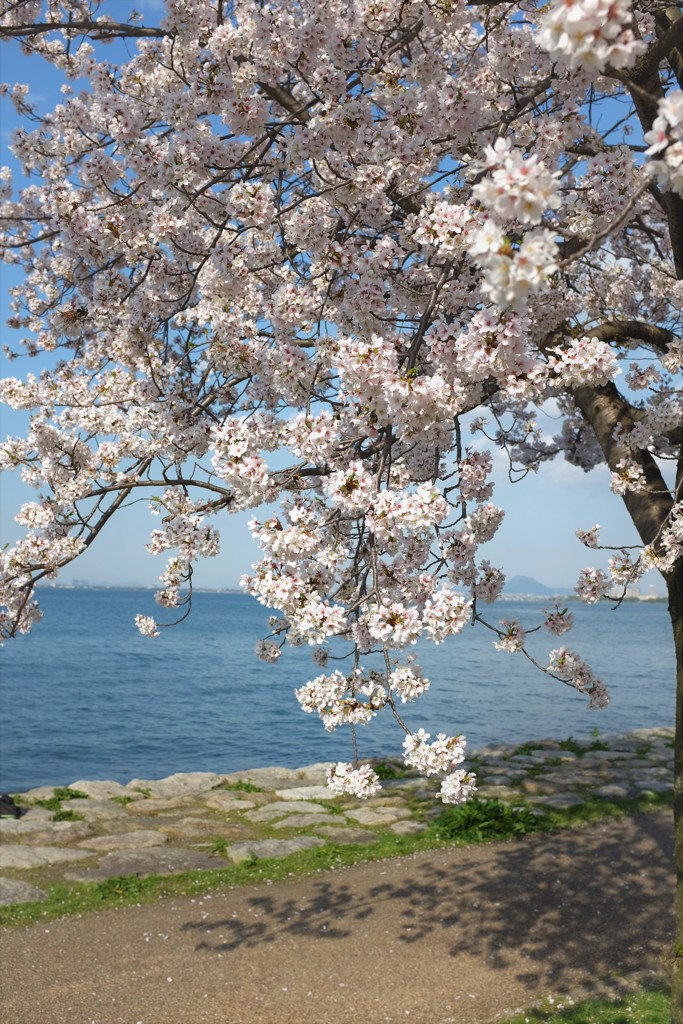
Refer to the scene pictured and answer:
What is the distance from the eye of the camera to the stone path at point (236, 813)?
27.5 feet

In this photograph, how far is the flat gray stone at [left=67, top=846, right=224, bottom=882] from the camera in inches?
315

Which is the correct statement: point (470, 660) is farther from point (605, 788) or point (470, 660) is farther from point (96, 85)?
point (96, 85)

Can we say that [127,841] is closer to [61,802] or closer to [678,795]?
[61,802]

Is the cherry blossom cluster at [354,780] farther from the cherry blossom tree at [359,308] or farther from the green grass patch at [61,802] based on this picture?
the green grass patch at [61,802]

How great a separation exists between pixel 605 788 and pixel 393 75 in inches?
361

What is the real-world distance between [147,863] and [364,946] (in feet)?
9.21

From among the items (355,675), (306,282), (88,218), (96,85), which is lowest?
(355,675)

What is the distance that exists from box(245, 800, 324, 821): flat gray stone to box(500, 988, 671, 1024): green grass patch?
5.10m

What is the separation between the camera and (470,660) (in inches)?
1769

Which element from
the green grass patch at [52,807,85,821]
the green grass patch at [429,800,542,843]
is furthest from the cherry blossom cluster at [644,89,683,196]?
the green grass patch at [52,807,85,821]

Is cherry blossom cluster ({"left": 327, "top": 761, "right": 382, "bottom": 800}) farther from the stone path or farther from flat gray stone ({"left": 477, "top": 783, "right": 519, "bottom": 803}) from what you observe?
flat gray stone ({"left": 477, "top": 783, "right": 519, "bottom": 803})

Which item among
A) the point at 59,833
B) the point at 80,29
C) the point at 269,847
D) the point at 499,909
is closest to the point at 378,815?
the point at 269,847

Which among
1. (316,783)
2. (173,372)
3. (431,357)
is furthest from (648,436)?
(316,783)

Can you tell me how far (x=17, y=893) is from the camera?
24.6ft
